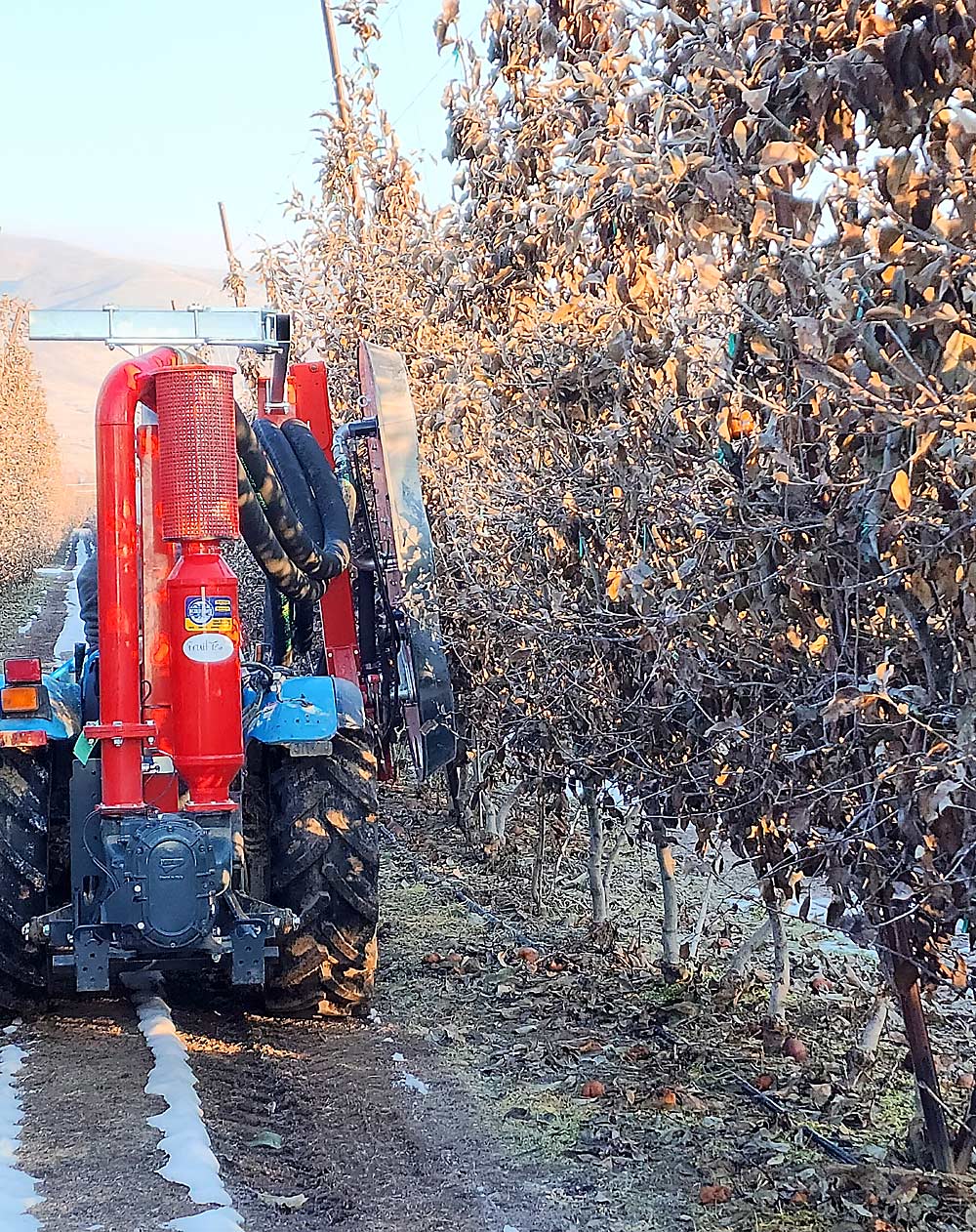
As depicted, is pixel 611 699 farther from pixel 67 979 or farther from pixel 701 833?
pixel 67 979

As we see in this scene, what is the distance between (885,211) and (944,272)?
274 mm

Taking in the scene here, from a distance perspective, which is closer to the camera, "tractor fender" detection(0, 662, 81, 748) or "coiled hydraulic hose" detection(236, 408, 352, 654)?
"coiled hydraulic hose" detection(236, 408, 352, 654)

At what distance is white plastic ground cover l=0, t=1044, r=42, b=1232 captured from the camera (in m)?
4.13

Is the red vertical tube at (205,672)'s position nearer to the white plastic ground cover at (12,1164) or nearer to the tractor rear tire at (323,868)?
the tractor rear tire at (323,868)

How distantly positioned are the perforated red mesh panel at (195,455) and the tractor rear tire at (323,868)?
128 centimetres

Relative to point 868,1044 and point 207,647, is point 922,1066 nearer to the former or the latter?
point 868,1044

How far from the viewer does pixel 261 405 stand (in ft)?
25.1

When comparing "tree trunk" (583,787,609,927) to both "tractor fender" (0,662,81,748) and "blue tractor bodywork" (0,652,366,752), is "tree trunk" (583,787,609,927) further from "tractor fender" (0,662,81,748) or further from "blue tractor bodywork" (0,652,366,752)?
"tractor fender" (0,662,81,748)

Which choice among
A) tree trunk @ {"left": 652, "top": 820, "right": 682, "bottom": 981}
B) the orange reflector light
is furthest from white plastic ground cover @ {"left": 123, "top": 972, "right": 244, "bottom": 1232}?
tree trunk @ {"left": 652, "top": 820, "right": 682, "bottom": 981}

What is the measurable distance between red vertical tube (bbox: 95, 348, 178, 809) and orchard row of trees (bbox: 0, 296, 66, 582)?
78.2 ft

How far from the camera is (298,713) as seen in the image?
5.90 metres

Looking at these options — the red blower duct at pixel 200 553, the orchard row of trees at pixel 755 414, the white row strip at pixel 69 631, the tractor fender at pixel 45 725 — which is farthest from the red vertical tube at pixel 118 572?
the white row strip at pixel 69 631

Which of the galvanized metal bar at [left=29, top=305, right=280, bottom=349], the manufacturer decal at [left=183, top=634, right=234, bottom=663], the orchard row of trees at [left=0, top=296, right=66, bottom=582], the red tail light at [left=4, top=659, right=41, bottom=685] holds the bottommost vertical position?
the red tail light at [left=4, top=659, right=41, bottom=685]

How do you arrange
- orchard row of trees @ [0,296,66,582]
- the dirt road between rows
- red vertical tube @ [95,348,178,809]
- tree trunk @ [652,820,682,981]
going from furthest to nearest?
orchard row of trees @ [0,296,66,582] < tree trunk @ [652,820,682,981] < red vertical tube @ [95,348,178,809] < the dirt road between rows
